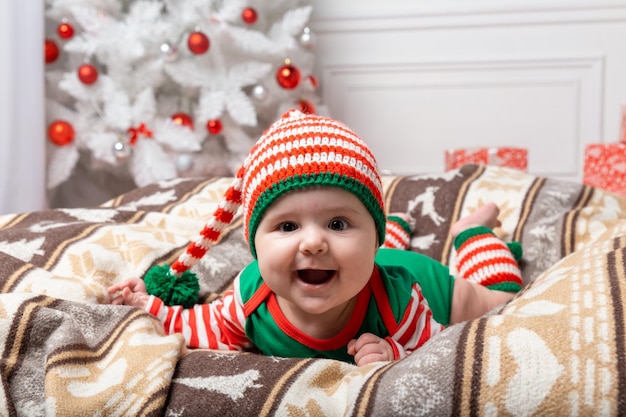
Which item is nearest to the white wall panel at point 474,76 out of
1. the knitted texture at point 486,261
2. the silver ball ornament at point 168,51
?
the silver ball ornament at point 168,51

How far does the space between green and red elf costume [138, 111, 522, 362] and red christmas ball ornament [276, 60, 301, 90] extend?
144 centimetres

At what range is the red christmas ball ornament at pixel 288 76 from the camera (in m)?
2.70

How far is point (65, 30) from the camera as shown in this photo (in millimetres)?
2631

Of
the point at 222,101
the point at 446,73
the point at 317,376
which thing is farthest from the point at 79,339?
the point at 446,73

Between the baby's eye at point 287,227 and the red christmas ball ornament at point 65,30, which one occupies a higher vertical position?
the red christmas ball ornament at point 65,30

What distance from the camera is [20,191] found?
256 cm

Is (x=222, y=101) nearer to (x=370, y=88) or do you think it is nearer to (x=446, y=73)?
(x=370, y=88)

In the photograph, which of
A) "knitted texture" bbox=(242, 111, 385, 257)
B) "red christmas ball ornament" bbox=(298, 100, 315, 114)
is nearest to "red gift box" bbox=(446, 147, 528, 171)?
"red christmas ball ornament" bbox=(298, 100, 315, 114)

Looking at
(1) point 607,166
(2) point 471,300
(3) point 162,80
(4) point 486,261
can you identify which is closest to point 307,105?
(3) point 162,80

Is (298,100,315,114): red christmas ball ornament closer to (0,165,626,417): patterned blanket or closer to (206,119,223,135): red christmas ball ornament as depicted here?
(206,119,223,135): red christmas ball ornament

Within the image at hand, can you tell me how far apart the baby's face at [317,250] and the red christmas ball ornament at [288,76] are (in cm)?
174

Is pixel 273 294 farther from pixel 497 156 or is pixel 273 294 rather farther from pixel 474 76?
pixel 474 76

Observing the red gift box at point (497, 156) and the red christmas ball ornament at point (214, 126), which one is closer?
the red gift box at point (497, 156)

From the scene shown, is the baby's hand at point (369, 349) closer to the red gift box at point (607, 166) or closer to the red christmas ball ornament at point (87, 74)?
the red gift box at point (607, 166)
